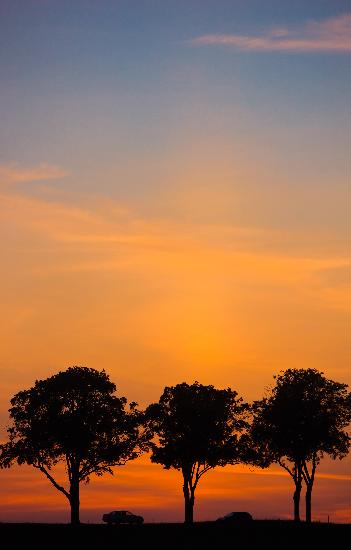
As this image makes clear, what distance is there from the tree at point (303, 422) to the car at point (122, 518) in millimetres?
19789

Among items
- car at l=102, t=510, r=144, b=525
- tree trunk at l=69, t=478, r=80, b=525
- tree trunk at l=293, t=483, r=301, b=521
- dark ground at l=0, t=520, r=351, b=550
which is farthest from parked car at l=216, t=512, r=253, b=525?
tree trunk at l=69, t=478, r=80, b=525

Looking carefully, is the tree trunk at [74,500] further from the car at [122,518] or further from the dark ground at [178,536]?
the car at [122,518]

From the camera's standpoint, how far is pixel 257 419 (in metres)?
133

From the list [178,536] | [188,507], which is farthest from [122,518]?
[178,536]

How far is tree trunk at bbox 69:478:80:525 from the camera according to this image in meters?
117

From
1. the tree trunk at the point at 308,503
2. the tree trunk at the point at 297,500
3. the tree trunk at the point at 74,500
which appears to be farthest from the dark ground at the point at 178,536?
the tree trunk at the point at 297,500

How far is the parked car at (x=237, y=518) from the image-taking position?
117 m

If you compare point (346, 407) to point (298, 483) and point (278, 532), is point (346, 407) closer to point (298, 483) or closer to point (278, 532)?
point (298, 483)

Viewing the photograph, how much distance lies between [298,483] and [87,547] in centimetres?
4858

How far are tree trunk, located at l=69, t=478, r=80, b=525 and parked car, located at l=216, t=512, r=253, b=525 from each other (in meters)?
18.2

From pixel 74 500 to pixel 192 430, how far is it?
20.1m

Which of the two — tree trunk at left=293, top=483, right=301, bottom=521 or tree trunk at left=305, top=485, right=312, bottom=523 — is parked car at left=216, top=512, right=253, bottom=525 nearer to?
tree trunk at left=293, top=483, right=301, bottom=521

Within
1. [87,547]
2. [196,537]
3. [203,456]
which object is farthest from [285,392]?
[87,547]

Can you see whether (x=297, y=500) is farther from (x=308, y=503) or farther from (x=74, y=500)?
(x=74, y=500)
